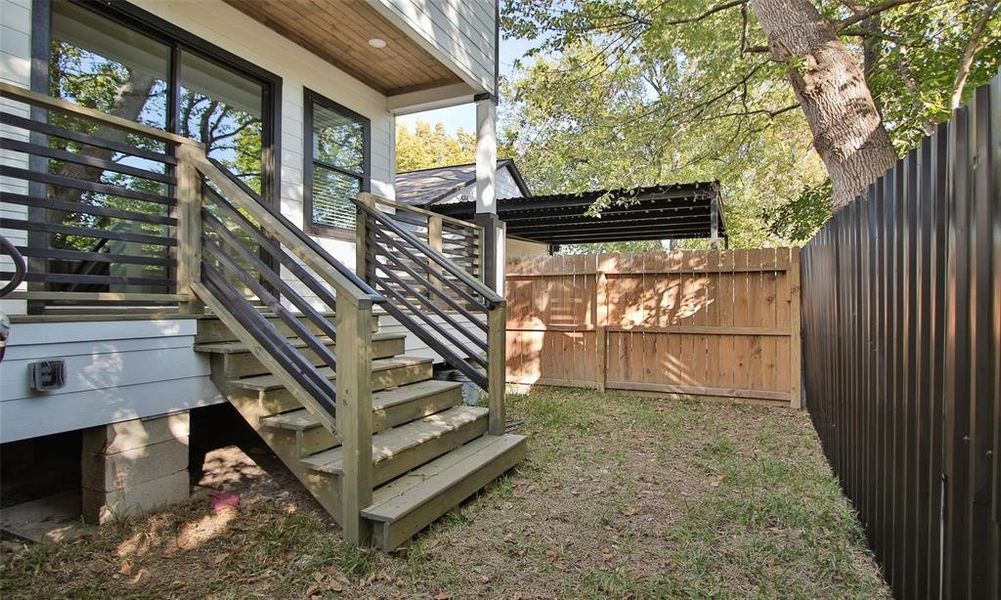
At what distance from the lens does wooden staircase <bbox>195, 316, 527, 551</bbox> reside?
9.04ft

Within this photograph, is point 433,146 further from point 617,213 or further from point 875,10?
point 875,10

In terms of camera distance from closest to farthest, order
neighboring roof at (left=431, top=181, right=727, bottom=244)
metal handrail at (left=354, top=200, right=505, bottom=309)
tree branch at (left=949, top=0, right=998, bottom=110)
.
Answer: metal handrail at (left=354, top=200, right=505, bottom=309) < tree branch at (left=949, top=0, right=998, bottom=110) < neighboring roof at (left=431, top=181, right=727, bottom=244)

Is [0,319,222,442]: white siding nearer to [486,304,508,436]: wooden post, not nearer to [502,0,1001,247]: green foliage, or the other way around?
[486,304,508,436]: wooden post

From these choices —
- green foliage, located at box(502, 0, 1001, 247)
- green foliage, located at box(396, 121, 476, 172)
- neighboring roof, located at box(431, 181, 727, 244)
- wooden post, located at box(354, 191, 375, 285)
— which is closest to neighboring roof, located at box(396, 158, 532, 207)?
neighboring roof, located at box(431, 181, 727, 244)

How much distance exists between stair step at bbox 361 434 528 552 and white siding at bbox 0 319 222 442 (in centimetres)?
129

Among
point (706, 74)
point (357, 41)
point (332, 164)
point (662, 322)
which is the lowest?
point (662, 322)

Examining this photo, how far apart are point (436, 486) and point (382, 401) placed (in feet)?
2.25

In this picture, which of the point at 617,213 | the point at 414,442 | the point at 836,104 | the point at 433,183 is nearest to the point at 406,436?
the point at 414,442

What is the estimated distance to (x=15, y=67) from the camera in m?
2.95

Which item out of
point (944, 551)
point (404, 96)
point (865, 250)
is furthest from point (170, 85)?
point (944, 551)

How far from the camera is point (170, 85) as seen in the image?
13.1ft

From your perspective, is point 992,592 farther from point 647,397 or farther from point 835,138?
point 647,397

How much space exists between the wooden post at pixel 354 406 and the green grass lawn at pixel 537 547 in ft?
0.64

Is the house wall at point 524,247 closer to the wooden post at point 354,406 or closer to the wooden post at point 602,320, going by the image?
the wooden post at point 602,320
